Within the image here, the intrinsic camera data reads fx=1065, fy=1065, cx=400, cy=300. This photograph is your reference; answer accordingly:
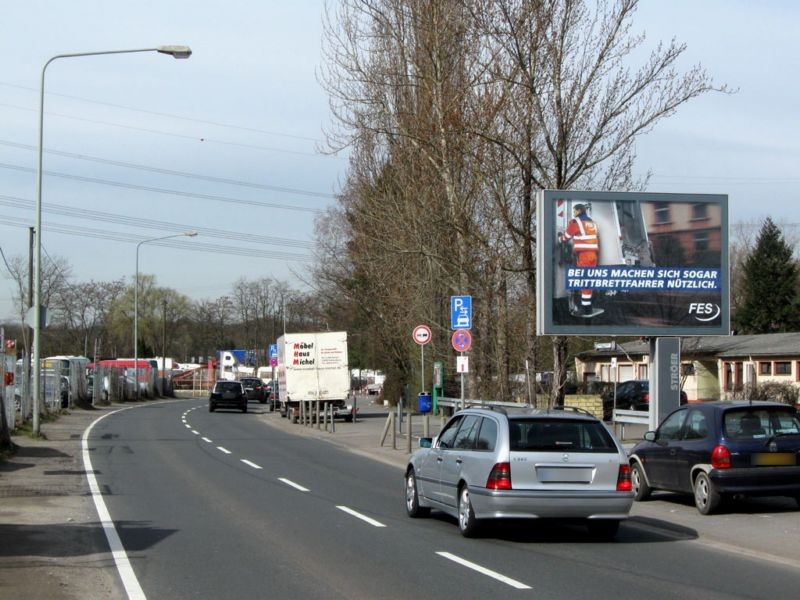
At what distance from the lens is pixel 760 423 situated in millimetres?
14031

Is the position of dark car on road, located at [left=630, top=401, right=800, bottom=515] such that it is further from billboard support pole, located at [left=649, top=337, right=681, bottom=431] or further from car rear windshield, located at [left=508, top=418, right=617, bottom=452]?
billboard support pole, located at [left=649, top=337, right=681, bottom=431]

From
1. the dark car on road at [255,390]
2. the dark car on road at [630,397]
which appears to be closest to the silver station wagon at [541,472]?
the dark car on road at [630,397]

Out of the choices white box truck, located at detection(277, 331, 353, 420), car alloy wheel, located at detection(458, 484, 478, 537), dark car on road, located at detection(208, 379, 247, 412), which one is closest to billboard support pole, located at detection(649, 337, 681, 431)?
car alloy wheel, located at detection(458, 484, 478, 537)

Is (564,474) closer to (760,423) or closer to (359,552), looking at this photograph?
(359,552)

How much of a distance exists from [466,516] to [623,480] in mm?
1811

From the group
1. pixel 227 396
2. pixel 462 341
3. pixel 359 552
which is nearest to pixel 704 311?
pixel 462 341

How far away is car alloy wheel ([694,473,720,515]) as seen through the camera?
13.9 metres

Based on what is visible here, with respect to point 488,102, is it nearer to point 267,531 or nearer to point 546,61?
point 546,61

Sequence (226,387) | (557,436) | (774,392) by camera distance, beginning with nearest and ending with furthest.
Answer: (557,436)
(774,392)
(226,387)

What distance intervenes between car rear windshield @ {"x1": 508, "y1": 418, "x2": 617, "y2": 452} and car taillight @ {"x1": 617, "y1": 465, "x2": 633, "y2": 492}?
24 cm

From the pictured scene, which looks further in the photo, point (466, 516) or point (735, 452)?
point (735, 452)

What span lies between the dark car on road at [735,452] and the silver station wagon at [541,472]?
223cm

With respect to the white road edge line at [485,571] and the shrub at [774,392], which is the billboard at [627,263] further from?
the shrub at [774,392]

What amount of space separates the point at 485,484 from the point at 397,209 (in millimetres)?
22617
